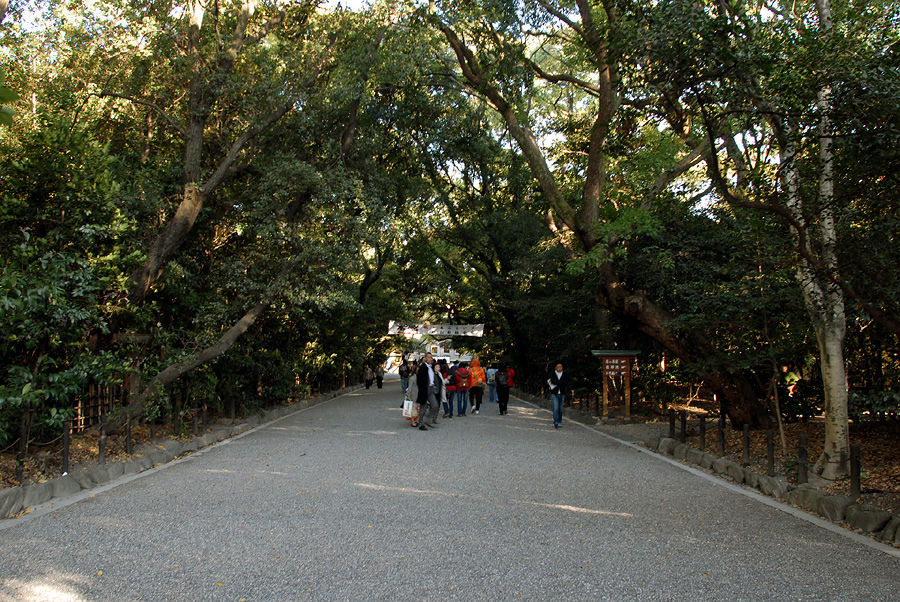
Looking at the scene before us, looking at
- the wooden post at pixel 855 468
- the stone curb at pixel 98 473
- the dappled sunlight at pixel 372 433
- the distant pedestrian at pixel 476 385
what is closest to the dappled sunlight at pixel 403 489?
the stone curb at pixel 98 473

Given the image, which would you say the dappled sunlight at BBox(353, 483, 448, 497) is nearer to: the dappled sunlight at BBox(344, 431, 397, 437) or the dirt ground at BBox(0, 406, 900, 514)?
the dirt ground at BBox(0, 406, 900, 514)

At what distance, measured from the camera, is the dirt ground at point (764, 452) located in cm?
717

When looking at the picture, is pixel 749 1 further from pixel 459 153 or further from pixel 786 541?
pixel 459 153

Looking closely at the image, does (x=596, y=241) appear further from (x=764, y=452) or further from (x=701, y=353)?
(x=764, y=452)

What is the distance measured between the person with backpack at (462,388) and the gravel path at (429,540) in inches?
326

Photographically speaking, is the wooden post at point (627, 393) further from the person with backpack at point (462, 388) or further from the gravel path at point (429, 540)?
the gravel path at point (429, 540)

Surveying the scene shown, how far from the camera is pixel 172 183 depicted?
12.9 meters

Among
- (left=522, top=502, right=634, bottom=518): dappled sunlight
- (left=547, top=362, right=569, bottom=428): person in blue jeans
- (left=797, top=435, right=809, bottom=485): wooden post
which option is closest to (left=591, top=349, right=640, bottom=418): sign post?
(left=547, top=362, right=569, bottom=428): person in blue jeans

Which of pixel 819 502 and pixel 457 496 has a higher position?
pixel 819 502

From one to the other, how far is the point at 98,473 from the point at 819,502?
26.6 feet

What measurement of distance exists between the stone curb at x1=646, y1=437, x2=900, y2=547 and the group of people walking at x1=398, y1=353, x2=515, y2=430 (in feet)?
19.6

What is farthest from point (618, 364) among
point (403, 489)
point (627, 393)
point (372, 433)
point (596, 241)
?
point (403, 489)

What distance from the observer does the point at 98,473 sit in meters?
7.82

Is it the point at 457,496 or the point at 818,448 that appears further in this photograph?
the point at 818,448
